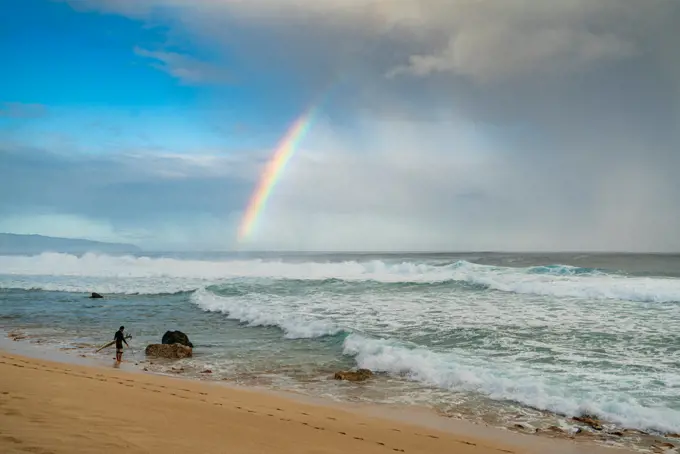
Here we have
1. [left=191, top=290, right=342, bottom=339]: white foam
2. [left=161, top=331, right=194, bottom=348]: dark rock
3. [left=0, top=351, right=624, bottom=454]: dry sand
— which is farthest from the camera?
[left=191, top=290, right=342, bottom=339]: white foam

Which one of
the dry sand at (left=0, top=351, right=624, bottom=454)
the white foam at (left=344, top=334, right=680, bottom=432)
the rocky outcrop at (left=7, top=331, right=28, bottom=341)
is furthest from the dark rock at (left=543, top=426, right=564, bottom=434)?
the rocky outcrop at (left=7, top=331, right=28, bottom=341)

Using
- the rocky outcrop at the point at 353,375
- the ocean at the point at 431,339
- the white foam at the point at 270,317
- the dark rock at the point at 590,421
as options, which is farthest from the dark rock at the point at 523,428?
the white foam at the point at 270,317

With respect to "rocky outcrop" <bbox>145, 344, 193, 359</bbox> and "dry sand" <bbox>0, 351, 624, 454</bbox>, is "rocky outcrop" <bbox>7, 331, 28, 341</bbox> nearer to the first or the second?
"rocky outcrop" <bbox>145, 344, 193, 359</bbox>

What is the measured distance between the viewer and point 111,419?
6.35 metres

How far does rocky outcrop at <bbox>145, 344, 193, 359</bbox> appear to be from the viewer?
14156 millimetres

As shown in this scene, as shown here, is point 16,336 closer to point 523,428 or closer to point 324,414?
→ point 324,414

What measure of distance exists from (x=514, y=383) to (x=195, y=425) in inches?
270

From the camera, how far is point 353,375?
1162 centimetres

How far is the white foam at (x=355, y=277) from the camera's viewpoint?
28344 mm

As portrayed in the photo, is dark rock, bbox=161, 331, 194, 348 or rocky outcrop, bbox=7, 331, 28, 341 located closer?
dark rock, bbox=161, 331, 194, 348

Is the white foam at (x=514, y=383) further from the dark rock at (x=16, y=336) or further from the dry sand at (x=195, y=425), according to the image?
the dark rock at (x=16, y=336)

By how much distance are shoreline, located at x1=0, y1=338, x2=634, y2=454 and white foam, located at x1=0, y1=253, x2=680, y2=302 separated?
21.6m

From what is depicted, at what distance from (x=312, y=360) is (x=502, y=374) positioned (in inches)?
208

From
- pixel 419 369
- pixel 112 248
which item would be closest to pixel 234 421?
pixel 419 369
